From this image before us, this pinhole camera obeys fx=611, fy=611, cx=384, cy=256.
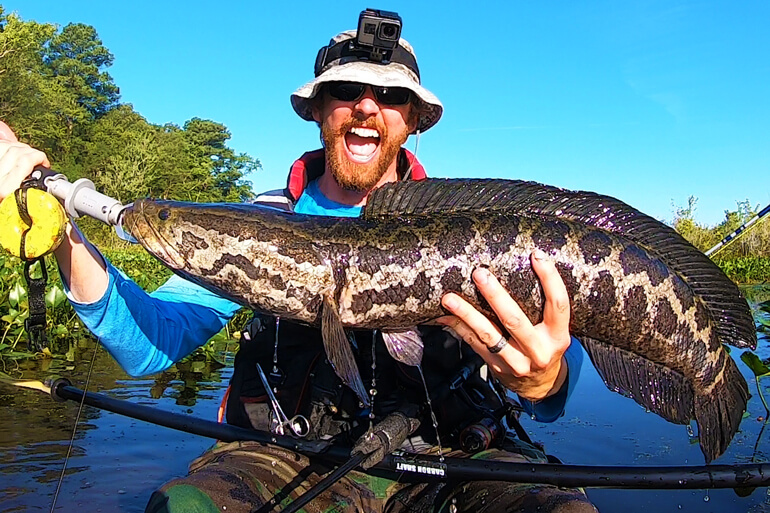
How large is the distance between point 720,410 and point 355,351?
1.80 m

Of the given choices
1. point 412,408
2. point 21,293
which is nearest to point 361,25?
point 412,408

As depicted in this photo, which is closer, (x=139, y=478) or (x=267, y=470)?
(x=267, y=470)

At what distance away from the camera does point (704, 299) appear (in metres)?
2.89

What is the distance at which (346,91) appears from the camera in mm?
3832

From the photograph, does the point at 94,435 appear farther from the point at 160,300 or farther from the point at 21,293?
the point at 21,293

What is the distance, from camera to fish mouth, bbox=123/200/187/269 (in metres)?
2.65

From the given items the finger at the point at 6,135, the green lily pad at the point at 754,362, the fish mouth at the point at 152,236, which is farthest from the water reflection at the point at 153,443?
the finger at the point at 6,135

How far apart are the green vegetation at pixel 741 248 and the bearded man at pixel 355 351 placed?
22017 mm

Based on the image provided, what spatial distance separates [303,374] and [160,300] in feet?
2.86

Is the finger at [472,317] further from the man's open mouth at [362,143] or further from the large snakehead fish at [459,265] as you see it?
the man's open mouth at [362,143]

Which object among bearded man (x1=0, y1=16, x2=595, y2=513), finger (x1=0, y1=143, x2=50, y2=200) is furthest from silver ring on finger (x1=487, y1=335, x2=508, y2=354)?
finger (x1=0, y1=143, x2=50, y2=200)

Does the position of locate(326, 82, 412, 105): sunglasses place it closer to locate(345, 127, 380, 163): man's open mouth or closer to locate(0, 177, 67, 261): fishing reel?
locate(345, 127, 380, 163): man's open mouth

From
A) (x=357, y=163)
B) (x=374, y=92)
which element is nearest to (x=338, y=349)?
(x=357, y=163)

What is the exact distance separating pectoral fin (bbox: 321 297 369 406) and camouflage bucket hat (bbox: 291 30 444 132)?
170 cm
